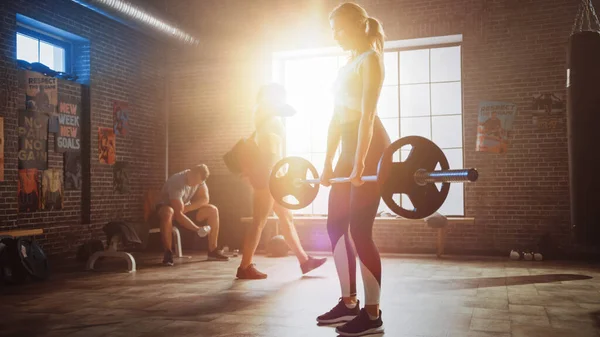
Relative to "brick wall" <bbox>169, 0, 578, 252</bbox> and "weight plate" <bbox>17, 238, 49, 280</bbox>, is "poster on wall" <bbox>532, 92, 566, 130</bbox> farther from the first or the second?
"weight plate" <bbox>17, 238, 49, 280</bbox>

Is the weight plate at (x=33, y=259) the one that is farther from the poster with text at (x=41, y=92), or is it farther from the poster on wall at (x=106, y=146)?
the poster on wall at (x=106, y=146)

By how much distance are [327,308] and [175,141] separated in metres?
5.58

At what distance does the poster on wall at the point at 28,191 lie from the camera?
594 centimetres

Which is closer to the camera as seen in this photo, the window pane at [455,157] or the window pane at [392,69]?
the window pane at [455,157]

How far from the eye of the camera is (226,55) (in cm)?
795

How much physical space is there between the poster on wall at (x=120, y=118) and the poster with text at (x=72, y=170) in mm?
800

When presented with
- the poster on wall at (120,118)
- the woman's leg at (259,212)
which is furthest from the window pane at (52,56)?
the woman's leg at (259,212)

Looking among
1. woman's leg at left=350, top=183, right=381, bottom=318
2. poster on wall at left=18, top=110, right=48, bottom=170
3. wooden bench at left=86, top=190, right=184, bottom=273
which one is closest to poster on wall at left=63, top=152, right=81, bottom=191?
poster on wall at left=18, top=110, right=48, bottom=170

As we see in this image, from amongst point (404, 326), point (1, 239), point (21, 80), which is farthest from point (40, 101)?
point (404, 326)

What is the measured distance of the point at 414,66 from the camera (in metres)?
7.30

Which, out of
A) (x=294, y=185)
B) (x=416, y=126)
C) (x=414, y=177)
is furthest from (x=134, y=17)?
(x=414, y=177)

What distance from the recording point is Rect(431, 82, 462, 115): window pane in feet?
23.1

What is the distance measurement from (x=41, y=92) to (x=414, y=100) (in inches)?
191

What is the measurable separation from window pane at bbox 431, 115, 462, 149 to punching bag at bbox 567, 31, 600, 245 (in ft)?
9.91
